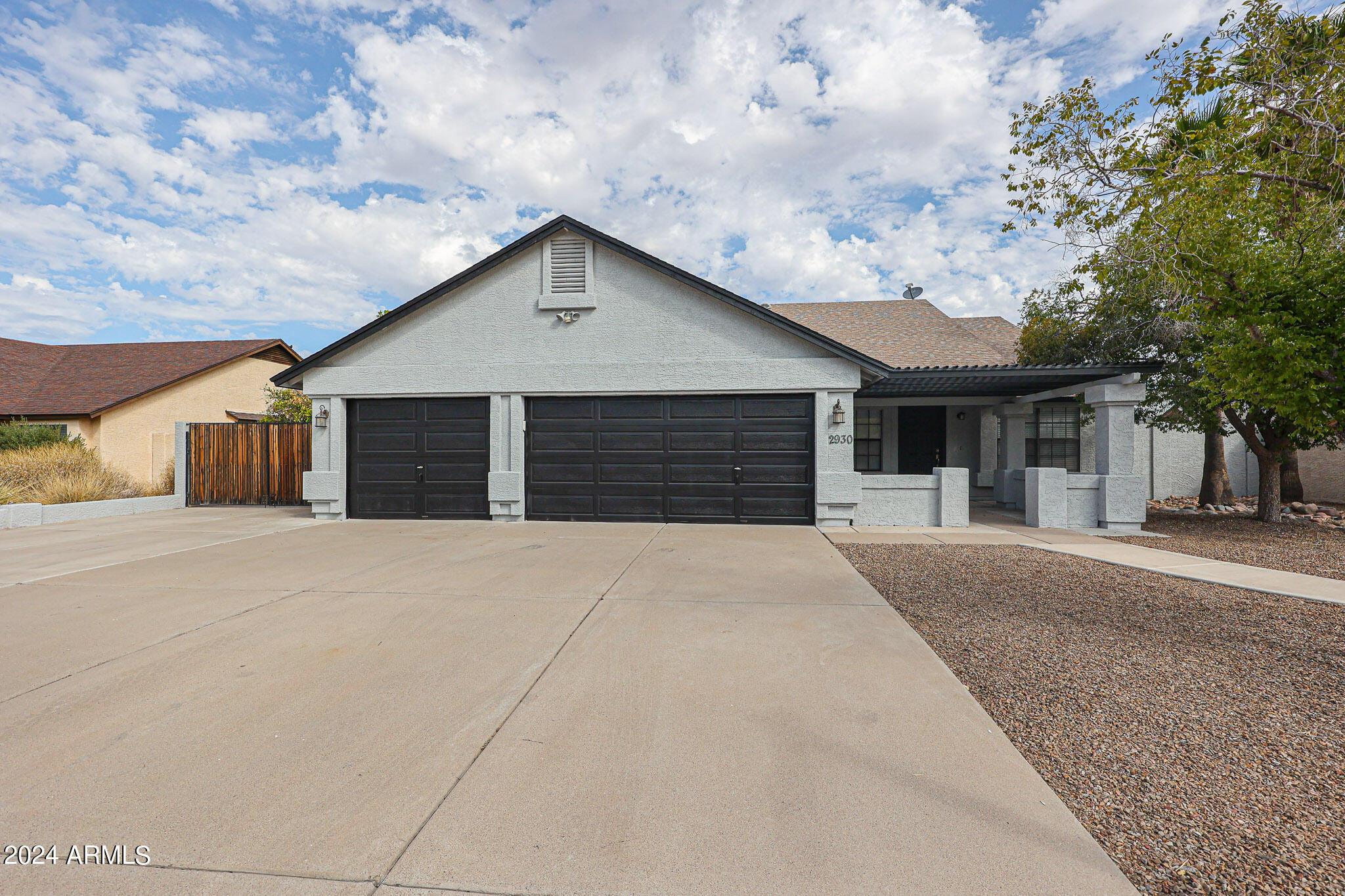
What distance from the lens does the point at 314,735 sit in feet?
10.8

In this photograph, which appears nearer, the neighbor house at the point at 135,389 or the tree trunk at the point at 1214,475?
the tree trunk at the point at 1214,475

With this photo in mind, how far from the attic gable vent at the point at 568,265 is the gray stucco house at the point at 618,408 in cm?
3

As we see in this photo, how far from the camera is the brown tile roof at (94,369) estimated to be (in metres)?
19.0

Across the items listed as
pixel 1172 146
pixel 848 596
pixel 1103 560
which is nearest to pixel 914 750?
pixel 848 596

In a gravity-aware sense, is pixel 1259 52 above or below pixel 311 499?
above

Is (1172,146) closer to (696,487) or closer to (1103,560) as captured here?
(1103,560)

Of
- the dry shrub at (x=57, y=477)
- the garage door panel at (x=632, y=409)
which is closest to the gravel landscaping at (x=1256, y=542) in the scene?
the garage door panel at (x=632, y=409)

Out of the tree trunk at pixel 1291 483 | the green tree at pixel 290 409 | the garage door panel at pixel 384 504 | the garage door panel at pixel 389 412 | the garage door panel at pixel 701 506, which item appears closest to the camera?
the garage door panel at pixel 701 506

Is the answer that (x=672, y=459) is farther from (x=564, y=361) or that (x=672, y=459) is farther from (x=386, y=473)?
(x=386, y=473)

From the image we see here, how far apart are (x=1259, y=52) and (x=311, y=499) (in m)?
16.4

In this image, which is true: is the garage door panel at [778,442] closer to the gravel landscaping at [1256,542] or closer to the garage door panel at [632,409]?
the garage door panel at [632,409]

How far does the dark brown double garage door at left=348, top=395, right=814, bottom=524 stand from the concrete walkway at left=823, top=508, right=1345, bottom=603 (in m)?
1.78

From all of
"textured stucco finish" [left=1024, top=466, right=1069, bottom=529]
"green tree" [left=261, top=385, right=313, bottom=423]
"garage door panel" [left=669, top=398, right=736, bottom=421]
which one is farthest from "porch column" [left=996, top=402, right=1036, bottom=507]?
"green tree" [left=261, top=385, right=313, bottom=423]

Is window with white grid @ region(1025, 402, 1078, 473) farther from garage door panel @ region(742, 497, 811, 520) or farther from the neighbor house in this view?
the neighbor house
